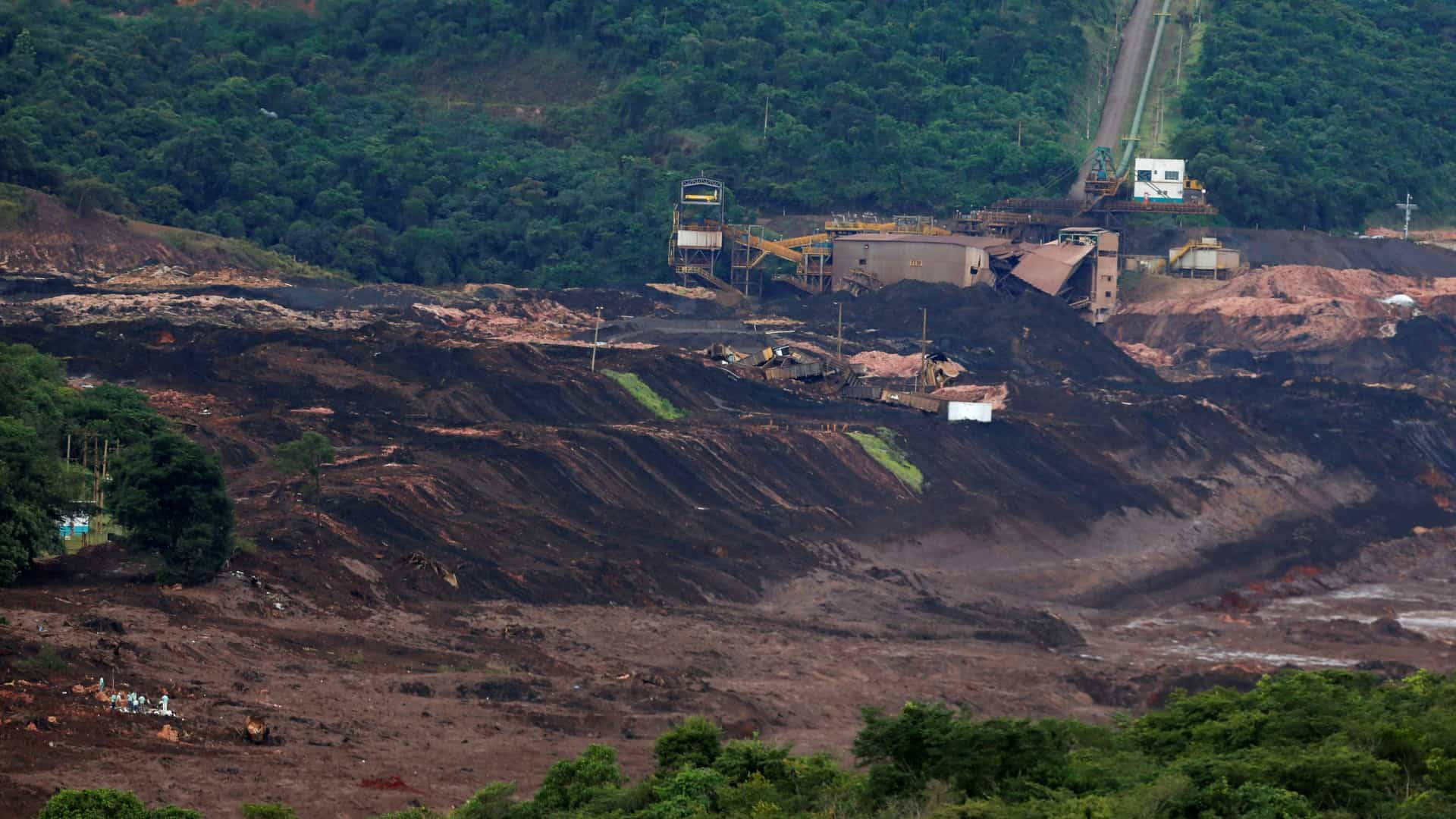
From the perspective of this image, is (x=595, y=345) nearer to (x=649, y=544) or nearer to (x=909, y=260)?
(x=649, y=544)

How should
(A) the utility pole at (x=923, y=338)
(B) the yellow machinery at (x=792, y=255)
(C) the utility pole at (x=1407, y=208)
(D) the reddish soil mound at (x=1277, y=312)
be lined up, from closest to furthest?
1. (A) the utility pole at (x=923, y=338)
2. (D) the reddish soil mound at (x=1277, y=312)
3. (B) the yellow machinery at (x=792, y=255)
4. (C) the utility pole at (x=1407, y=208)

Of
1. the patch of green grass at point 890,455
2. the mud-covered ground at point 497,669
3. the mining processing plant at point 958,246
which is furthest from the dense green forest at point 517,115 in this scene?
the mud-covered ground at point 497,669

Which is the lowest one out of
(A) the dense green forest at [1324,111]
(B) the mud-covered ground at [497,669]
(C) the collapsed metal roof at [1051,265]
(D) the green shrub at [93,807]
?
(B) the mud-covered ground at [497,669]

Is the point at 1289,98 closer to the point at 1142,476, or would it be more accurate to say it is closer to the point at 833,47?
the point at 833,47

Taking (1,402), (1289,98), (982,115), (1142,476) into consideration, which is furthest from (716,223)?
(1,402)

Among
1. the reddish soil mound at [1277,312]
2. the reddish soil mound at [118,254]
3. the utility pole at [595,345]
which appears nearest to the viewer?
the utility pole at [595,345]

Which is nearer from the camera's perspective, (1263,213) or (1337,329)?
(1337,329)

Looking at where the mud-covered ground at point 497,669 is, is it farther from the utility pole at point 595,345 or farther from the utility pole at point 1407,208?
the utility pole at point 1407,208
